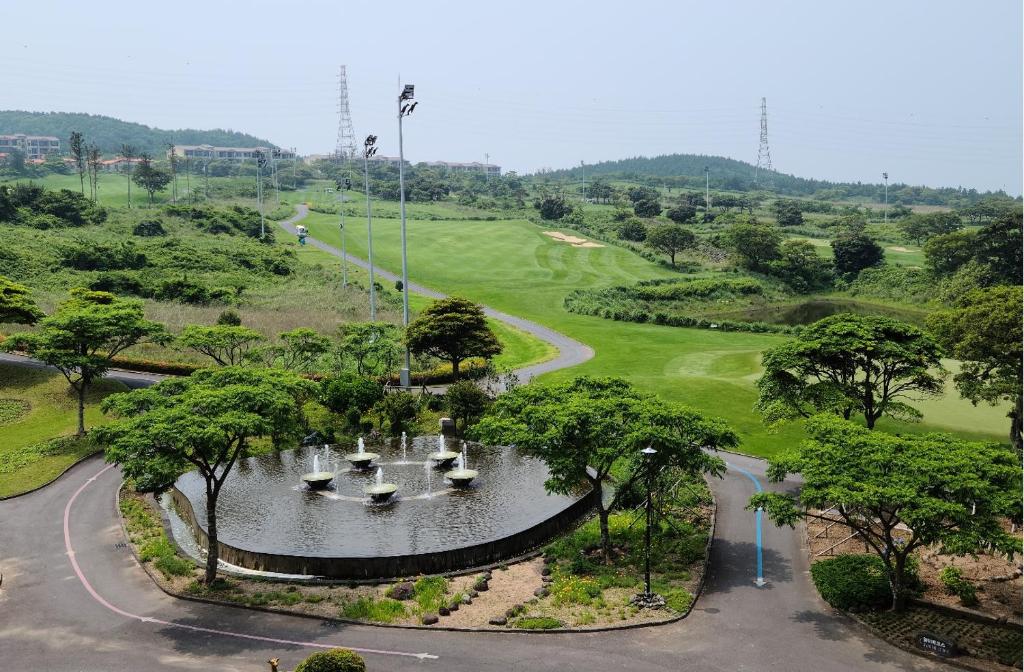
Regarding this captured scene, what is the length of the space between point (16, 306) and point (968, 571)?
57.4 m

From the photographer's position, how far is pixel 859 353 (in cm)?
3644

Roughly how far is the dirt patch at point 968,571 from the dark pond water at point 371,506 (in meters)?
10.5

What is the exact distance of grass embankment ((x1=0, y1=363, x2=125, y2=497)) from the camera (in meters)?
39.7

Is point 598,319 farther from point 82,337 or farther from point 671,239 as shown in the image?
Answer: point 82,337

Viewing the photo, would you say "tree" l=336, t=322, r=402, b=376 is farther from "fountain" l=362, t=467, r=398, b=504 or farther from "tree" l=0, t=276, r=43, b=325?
"tree" l=0, t=276, r=43, b=325

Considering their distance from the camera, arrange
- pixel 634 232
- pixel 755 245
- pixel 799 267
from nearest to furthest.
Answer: pixel 799 267 < pixel 755 245 < pixel 634 232

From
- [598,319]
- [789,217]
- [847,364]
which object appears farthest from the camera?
[789,217]

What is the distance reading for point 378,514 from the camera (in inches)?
1278

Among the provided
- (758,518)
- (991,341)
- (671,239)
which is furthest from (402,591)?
(671,239)

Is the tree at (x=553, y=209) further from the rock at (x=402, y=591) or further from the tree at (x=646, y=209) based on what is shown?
the rock at (x=402, y=591)

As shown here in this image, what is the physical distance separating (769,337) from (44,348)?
64777 mm

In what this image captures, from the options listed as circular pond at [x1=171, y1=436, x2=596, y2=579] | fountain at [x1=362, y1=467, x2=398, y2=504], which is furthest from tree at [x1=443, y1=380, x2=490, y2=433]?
fountain at [x1=362, y1=467, x2=398, y2=504]

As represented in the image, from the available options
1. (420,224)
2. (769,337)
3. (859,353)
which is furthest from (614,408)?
(420,224)

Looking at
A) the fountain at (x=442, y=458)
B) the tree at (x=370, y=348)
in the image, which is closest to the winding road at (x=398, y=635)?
the fountain at (x=442, y=458)
